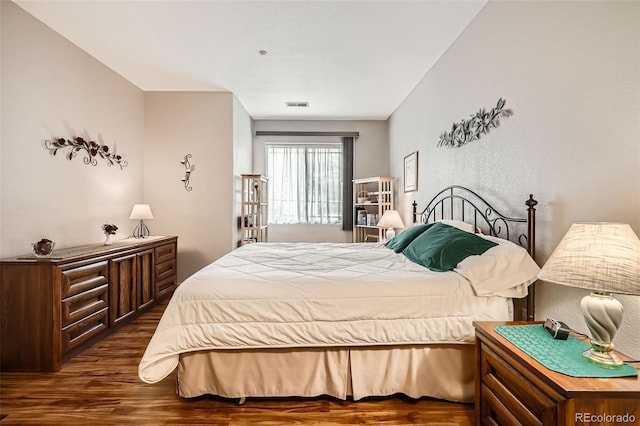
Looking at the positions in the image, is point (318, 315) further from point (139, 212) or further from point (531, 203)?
point (139, 212)

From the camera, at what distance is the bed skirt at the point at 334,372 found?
1.79 metres

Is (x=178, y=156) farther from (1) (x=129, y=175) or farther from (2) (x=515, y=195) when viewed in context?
(2) (x=515, y=195)

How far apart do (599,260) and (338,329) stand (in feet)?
3.87

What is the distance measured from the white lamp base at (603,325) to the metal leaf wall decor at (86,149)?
377 centimetres

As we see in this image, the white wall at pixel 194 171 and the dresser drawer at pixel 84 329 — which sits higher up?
the white wall at pixel 194 171

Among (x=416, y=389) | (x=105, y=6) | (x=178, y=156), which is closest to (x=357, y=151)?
(x=178, y=156)

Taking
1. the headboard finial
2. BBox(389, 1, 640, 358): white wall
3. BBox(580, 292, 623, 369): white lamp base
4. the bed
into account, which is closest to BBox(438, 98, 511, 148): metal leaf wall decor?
BBox(389, 1, 640, 358): white wall

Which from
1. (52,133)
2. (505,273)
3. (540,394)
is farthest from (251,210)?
(540,394)

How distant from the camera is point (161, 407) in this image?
1.81 metres

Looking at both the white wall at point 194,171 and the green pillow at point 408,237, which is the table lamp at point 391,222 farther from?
the white wall at point 194,171

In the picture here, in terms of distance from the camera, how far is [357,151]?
5.59 metres

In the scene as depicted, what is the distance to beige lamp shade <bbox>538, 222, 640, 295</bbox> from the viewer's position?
1.04 metres

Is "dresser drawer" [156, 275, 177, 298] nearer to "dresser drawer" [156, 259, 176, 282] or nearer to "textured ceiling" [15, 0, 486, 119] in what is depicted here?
"dresser drawer" [156, 259, 176, 282]

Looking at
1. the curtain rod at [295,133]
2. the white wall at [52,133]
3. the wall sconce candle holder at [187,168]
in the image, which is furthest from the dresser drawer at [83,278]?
the curtain rod at [295,133]
